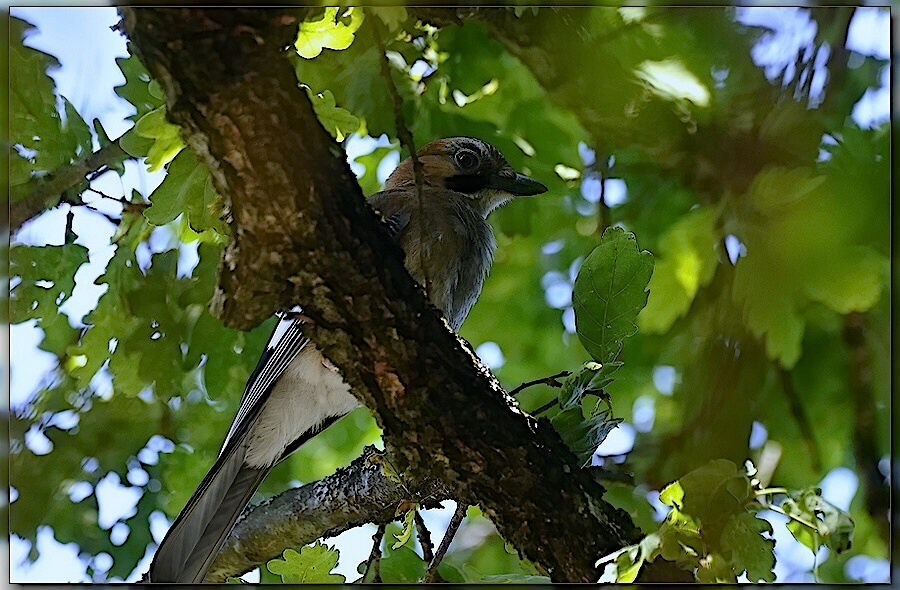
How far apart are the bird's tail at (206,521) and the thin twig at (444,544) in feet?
1.64

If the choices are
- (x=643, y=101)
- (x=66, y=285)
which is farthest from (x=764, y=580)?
(x=66, y=285)

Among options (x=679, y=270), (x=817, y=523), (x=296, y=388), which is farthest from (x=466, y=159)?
(x=817, y=523)

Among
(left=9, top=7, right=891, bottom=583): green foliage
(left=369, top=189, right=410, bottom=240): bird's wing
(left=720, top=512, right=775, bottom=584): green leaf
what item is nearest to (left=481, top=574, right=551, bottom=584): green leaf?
(left=9, top=7, right=891, bottom=583): green foliage

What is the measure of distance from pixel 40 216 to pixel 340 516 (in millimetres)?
933

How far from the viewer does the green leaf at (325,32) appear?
154cm

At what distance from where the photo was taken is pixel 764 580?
140 cm

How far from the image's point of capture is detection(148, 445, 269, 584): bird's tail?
196 centimetres

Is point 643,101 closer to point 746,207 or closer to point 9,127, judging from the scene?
point 746,207

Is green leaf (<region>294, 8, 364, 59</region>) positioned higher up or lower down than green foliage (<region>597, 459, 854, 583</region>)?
higher up

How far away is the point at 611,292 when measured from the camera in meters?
1.63

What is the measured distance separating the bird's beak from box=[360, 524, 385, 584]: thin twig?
0.99 metres

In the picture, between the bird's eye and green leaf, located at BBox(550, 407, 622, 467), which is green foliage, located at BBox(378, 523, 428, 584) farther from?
the bird's eye

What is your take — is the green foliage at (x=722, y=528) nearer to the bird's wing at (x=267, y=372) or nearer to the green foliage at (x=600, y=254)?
the green foliage at (x=600, y=254)

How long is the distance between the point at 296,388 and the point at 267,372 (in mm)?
120
